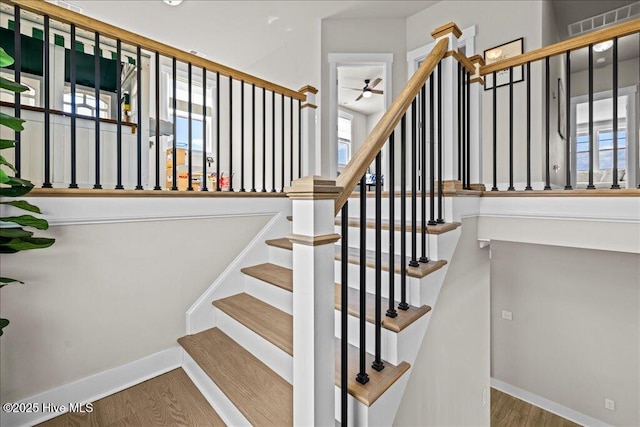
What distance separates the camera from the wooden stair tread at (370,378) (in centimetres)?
117

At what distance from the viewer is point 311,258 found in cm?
100

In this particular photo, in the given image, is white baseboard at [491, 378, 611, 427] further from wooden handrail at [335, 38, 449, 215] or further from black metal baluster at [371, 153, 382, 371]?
wooden handrail at [335, 38, 449, 215]

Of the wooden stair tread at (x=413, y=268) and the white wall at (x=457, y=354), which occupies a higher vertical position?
the wooden stair tread at (x=413, y=268)

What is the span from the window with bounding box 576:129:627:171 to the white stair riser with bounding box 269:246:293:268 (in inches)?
215

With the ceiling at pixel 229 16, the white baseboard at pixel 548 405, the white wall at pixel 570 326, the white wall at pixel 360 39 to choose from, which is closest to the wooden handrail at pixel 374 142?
the white wall at pixel 360 39

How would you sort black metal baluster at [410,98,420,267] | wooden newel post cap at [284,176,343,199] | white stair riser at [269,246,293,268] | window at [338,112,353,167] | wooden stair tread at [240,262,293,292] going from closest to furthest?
wooden newel post cap at [284,176,343,199]
black metal baluster at [410,98,420,267]
wooden stair tread at [240,262,293,292]
white stair riser at [269,246,293,268]
window at [338,112,353,167]

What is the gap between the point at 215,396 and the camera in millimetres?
1596

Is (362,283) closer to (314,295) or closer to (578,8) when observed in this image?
(314,295)

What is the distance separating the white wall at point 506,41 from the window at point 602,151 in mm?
2995

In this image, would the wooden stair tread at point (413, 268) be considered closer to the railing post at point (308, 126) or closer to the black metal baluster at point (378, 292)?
the black metal baluster at point (378, 292)

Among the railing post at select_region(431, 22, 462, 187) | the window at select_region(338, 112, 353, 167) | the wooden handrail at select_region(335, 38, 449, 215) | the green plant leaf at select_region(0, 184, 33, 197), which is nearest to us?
the wooden handrail at select_region(335, 38, 449, 215)


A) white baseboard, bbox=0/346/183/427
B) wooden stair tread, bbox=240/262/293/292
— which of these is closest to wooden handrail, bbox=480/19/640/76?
wooden stair tread, bbox=240/262/293/292

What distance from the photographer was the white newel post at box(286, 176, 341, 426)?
39.5 inches

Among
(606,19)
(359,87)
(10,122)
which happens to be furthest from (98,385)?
(359,87)
